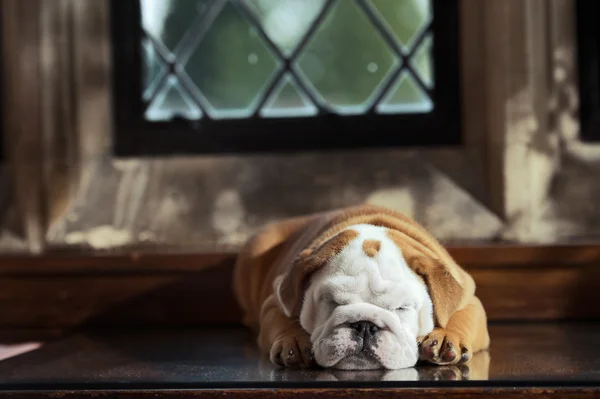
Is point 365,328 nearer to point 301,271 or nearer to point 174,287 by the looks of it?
point 301,271

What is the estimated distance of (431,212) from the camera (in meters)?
2.08

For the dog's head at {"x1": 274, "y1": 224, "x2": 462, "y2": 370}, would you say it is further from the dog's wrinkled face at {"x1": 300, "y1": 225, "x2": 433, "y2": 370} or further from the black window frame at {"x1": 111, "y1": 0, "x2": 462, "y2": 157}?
the black window frame at {"x1": 111, "y1": 0, "x2": 462, "y2": 157}

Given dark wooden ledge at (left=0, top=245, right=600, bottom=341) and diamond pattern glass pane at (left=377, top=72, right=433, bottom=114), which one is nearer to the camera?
dark wooden ledge at (left=0, top=245, right=600, bottom=341)

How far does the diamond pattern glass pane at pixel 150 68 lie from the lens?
2.32 metres

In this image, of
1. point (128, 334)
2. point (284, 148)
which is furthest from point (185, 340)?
point (284, 148)

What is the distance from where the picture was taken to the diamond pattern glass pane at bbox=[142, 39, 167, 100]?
2.32 meters

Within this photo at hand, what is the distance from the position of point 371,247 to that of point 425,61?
3.36 ft

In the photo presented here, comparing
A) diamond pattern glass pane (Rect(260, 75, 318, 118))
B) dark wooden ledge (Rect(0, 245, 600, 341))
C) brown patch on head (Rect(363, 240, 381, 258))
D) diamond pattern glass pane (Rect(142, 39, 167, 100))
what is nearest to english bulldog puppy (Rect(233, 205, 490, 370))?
brown patch on head (Rect(363, 240, 381, 258))

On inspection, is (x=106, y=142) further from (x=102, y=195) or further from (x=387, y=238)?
(x=387, y=238)

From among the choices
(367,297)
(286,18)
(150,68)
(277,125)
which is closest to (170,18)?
(150,68)

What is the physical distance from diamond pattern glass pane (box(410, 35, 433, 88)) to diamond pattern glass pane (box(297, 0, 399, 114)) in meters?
0.07

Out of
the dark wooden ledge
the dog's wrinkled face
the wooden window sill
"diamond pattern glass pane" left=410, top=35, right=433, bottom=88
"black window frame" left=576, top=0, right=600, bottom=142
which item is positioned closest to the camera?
the wooden window sill

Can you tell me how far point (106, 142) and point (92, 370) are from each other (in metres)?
1.04

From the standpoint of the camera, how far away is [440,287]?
1.38 metres
